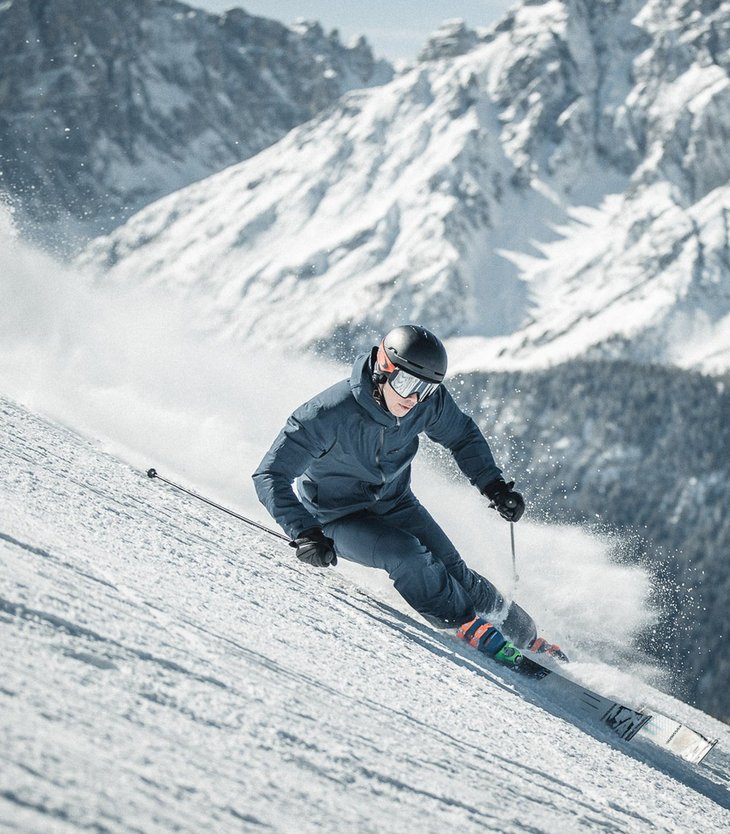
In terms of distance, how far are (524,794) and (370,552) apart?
2351 millimetres

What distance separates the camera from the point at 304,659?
3434 millimetres

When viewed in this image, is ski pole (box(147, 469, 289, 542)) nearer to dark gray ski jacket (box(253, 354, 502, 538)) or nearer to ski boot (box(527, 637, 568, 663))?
dark gray ski jacket (box(253, 354, 502, 538))

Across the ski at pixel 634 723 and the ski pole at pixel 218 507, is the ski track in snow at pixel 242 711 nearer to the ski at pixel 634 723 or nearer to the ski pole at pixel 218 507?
the ski at pixel 634 723

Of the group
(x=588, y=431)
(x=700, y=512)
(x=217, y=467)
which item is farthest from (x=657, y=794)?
(x=588, y=431)

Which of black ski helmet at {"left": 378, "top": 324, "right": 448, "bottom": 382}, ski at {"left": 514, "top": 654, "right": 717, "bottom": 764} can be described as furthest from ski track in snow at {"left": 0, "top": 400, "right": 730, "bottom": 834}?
black ski helmet at {"left": 378, "top": 324, "right": 448, "bottom": 382}

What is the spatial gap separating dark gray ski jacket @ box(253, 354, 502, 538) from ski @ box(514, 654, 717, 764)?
55.1 inches

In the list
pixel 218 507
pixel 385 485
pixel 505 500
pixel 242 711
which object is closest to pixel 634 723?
pixel 505 500

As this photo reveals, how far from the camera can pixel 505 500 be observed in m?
5.76

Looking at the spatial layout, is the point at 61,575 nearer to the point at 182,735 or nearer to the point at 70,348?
the point at 182,735

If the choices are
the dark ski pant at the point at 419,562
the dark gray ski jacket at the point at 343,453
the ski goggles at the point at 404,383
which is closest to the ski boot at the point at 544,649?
the dark ski pant at the point at 419,562

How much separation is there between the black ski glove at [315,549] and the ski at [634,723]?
4.26 ft

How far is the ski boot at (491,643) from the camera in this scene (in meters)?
5.01

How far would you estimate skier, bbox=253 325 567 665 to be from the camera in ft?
16.1

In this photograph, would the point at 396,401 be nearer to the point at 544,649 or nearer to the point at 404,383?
the point at 404,383
